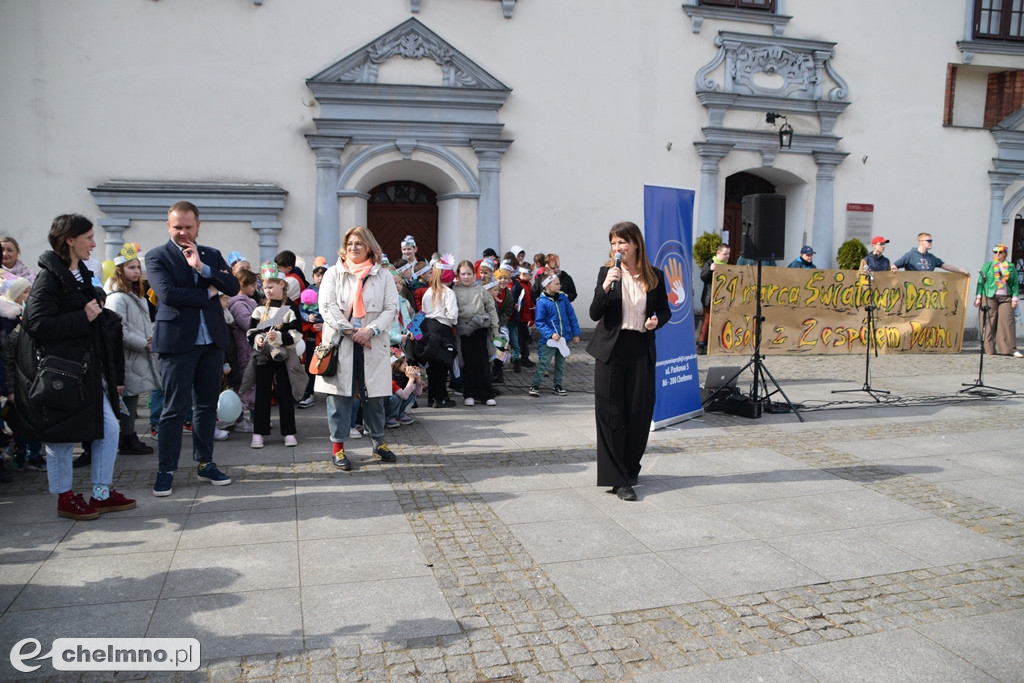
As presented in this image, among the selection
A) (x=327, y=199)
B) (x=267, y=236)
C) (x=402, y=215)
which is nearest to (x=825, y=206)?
(x=402, y=215)

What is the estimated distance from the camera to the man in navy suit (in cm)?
537

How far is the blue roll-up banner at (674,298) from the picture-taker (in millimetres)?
7480

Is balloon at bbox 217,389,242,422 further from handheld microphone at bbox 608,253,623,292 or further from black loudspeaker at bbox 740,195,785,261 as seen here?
black loudspeaker at bbox 740,195,785,261

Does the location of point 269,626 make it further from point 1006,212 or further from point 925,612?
point 1006,212

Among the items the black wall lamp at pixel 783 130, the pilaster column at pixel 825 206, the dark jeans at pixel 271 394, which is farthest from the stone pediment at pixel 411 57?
the dark jeans at pixel 271 394

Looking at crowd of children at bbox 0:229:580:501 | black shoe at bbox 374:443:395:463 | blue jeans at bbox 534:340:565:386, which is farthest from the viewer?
blue jeans at bbox 534:340:565:386

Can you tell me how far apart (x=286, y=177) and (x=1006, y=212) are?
15425 millimetres

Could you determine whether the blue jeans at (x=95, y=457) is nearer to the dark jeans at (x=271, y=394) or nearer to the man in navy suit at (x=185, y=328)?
the man in navy suit at (x=185, y=328)

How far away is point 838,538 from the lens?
16.0 ft

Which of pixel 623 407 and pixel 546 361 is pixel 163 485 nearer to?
pixel 623 407

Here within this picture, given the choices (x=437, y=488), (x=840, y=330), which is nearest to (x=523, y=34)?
(x=840, y=330)

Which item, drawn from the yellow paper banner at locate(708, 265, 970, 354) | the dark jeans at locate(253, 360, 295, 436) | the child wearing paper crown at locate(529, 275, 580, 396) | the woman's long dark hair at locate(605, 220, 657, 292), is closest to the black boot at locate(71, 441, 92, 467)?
the dark jeans at locate(253, 360, 295, 436)

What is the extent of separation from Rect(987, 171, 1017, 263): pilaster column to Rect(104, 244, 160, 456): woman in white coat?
17.2 m

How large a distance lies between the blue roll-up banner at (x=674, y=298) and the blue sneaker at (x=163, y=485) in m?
4.27
